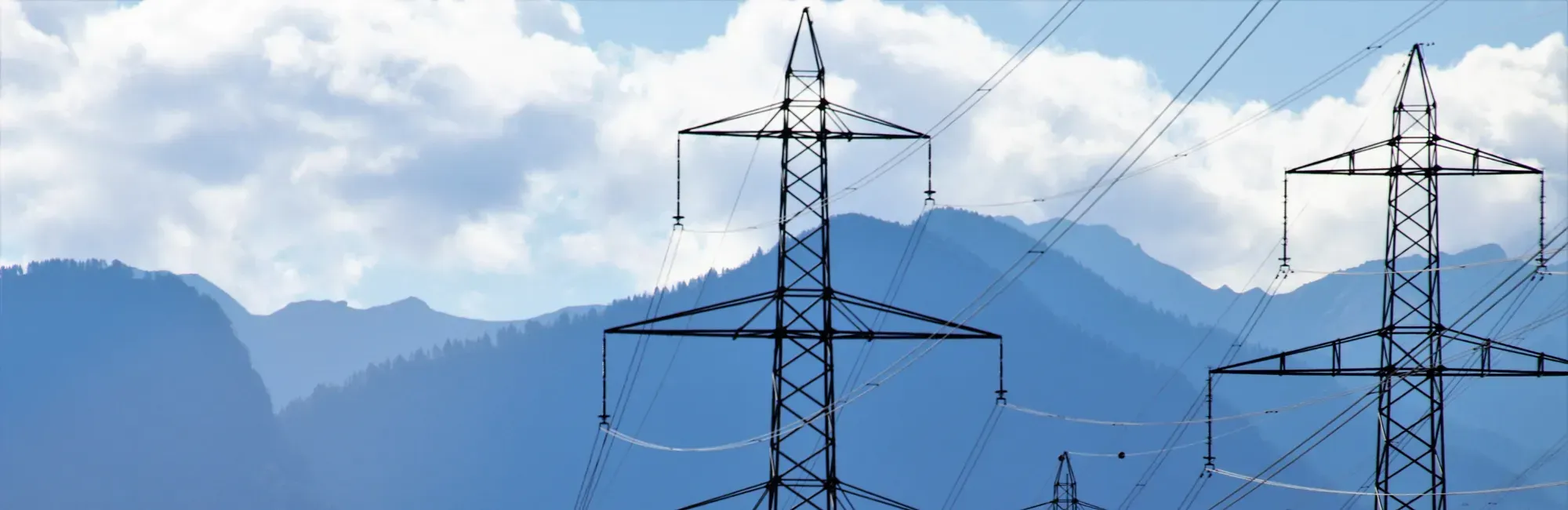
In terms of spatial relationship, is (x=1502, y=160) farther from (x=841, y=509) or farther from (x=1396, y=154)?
(x=841, y=509)

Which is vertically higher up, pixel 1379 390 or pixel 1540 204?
pixel 1540 204

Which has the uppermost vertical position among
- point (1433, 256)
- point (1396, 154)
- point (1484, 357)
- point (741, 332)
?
point (1396, 154)

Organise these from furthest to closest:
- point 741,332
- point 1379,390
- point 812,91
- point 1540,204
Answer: point 1540,204 → point 1379,390 → point 812,91 → point 741,332

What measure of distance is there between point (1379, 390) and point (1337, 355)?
234 centimetres

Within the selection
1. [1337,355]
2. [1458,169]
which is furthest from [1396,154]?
[1337,355]

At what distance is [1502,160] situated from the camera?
3488cm

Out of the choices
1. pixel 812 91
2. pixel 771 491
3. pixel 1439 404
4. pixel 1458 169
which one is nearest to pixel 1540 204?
pixel 1458 169

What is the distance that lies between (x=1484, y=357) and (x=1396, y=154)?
5648 mm

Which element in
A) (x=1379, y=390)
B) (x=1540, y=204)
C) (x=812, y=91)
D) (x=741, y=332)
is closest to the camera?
(x=741, y=332)

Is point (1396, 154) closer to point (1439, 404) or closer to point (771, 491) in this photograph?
point (1439, 404)

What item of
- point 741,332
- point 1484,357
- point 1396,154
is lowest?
point 741,332

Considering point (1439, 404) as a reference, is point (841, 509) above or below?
below

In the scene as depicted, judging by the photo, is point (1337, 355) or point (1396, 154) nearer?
point (1337, 355)

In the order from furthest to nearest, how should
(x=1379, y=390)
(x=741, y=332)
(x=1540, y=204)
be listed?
(x=1540, y=204), (x=1379, y=390), (x=741, y=332)
